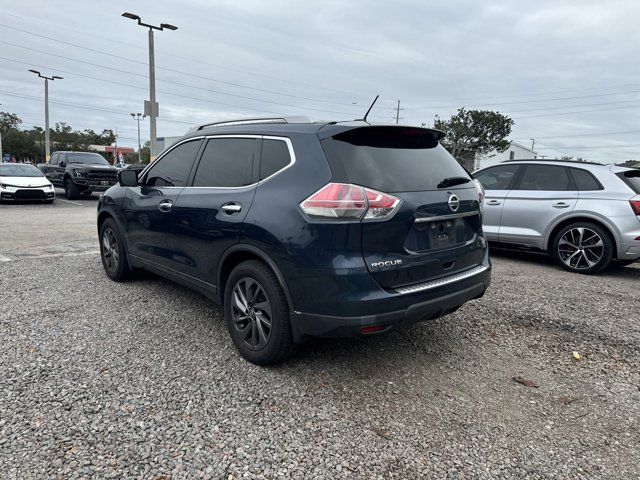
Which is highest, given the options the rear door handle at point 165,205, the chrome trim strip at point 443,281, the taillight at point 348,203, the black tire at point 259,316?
the taillight at point 348,203

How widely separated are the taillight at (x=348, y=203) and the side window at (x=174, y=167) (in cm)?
172

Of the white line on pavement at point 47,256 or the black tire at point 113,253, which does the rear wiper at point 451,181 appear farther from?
the white line on pavement at point 47,256

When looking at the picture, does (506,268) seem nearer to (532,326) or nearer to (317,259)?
(532,326)

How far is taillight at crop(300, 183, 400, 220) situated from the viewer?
2.79 m

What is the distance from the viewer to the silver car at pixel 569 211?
20.1 feet

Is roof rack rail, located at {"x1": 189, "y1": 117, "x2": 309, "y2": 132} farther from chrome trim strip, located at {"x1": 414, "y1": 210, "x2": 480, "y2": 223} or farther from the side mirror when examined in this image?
chrome trim strip, located at {"x1": 414, "y1": 210, "x2": 480, "y2": 223}

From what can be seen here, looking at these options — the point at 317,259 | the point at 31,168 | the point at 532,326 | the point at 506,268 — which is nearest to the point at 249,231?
the point at 317,259

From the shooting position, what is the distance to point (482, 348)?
3740mm

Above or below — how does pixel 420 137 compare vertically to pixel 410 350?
above

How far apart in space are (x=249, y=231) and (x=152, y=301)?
81.4 inches

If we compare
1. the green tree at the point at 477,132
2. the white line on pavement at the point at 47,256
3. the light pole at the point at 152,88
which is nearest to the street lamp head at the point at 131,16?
the light pole at the point at 152,88

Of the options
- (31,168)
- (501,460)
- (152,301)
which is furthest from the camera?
(31,168)

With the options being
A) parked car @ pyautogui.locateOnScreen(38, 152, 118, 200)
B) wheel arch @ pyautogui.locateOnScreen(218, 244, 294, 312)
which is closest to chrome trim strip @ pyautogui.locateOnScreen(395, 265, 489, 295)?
wheel arch @ pyautogui.locateOnScreen(218, 244, 294, 312)

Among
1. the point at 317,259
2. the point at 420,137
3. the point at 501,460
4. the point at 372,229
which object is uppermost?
the point at 420,137
